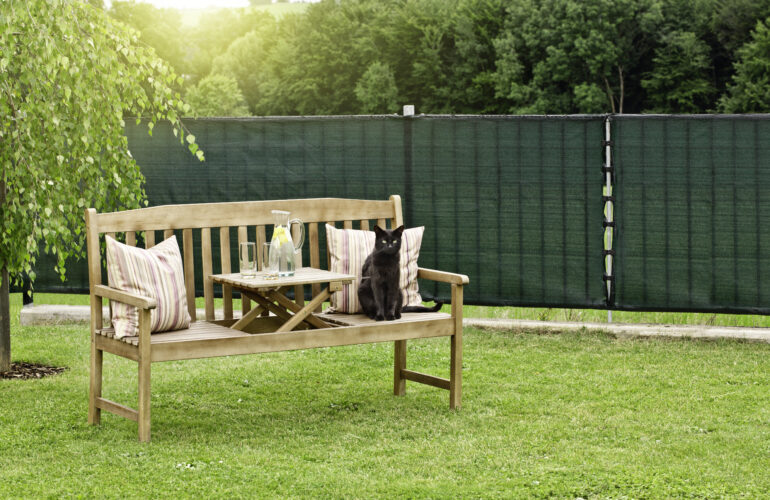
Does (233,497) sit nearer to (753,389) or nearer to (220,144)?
(753,389)

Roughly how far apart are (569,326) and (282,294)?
11.5 ft

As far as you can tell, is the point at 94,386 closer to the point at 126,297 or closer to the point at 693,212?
the point at 126,297

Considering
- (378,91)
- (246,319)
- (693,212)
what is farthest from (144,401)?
(378,91)

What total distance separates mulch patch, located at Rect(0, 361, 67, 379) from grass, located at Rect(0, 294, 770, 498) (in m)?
0.13

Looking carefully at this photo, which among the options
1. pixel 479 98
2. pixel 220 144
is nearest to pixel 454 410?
pixel 220 144

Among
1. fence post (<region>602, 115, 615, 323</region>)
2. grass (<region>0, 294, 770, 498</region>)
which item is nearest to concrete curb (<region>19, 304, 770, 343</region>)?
grass (<region>0, 294, 770, 498</region>)

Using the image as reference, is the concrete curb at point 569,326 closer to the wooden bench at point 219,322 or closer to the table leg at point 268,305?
the wooden bench at point 219,322

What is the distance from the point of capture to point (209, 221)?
222 inches

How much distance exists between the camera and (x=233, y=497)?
13.3ft

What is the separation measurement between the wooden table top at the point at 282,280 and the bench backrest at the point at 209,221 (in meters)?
0.30

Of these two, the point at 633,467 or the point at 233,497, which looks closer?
the point at 233,497

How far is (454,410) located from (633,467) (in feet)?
4.55

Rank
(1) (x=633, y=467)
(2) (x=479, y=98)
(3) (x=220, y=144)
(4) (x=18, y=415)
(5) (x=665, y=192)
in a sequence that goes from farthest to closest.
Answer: (2) (x=479, y=98)
(3) (x=220, y=144)
(5) (x=665, y=192)
(4) (x=18, y=415)
(1) (x=633, y=467)

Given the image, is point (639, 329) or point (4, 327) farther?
point (639, 329)
